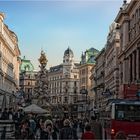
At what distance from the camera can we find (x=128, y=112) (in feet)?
96.4

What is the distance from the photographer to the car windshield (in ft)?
95.7

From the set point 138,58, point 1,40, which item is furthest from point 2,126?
point 1,40

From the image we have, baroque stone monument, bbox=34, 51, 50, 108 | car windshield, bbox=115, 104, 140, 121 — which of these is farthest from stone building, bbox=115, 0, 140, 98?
car windshield, bbox=115, 104, 140, 121

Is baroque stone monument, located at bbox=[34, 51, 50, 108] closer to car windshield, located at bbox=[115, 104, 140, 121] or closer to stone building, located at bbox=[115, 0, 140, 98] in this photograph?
stone building, located at bbox=[115, 0, 140, 98]

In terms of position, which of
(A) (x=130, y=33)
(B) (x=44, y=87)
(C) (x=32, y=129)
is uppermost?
(A) (x=130, y=33)

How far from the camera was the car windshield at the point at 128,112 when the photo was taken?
2917cm

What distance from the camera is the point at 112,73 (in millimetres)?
105250

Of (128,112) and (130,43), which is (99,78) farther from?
(128,112)

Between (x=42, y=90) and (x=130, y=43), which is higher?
(x=130, y=43)

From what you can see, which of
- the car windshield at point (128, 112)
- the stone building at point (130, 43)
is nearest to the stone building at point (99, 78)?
the stone building at point (130, 43)

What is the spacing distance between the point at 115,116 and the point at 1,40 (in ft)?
238

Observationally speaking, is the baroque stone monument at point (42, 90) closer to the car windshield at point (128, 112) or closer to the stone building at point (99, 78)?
the stone building at point (99, 78)

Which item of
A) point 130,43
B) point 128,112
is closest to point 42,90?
point 130,43

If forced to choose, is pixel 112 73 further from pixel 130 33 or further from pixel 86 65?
pixel 86 65
